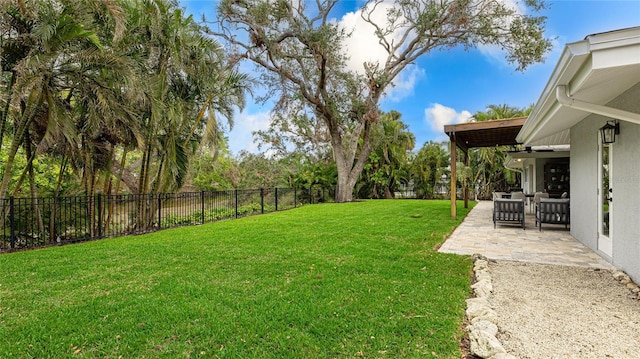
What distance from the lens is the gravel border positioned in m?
2.58

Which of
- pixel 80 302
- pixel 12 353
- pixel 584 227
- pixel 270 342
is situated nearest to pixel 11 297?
pixel 80 302

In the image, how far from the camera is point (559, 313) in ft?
10.6

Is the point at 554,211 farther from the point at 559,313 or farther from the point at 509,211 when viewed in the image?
the point at 559,313

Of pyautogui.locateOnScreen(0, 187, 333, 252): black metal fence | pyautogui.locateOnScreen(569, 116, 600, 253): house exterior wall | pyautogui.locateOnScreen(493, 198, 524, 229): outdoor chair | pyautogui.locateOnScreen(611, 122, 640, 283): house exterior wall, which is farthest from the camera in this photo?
pyautogui.locateOnScreen(493, 198, 524, 229): outdoor chair

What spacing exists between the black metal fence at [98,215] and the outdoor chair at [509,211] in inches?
346

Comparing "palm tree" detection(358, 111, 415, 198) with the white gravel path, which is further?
"palm tree" detection(358, 111, 415, 198)

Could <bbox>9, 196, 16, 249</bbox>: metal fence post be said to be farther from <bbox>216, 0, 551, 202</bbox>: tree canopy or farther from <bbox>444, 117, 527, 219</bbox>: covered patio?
<bbox>216, 0, 551, 202</bbox>: tree canopy

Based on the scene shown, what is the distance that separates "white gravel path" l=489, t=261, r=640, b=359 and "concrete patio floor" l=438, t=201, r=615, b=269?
0.62 metres

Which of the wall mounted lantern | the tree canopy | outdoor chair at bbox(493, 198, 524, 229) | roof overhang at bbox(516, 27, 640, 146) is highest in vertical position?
the tree canopy

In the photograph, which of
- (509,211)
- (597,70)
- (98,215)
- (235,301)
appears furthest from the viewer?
(509,211)

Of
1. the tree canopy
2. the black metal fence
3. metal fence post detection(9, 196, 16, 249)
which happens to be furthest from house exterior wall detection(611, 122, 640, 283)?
the tree canopy

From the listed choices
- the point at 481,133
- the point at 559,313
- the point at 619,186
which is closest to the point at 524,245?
the point at 619,186

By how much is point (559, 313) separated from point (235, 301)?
3.40 meters

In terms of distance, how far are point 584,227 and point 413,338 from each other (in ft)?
19.3
